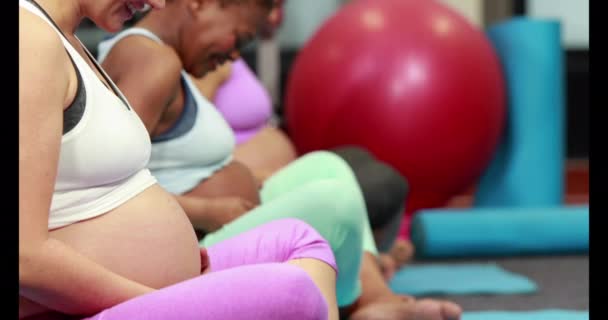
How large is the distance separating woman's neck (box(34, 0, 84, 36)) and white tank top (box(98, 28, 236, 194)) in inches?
16.5

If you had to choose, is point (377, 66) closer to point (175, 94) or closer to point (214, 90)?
point (214, 90)

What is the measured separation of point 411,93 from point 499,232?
0.65 metres

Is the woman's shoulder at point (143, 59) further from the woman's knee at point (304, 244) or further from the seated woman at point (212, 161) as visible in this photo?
the woman's knee at point (304, 244)

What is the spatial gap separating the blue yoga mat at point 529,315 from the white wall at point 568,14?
2766 millimetres

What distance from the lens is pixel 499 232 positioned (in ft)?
8.62

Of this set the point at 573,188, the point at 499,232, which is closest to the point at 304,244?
the point at 499,232

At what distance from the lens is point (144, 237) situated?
3.01 ft

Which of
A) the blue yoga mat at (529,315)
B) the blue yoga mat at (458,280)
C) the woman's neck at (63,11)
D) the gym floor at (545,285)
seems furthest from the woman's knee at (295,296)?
the blue yoga mat at (458,280)

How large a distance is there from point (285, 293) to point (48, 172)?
0.27 meters

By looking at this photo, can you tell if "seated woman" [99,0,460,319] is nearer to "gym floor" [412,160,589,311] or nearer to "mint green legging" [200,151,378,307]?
"mint green legging" [200,151,378,307]

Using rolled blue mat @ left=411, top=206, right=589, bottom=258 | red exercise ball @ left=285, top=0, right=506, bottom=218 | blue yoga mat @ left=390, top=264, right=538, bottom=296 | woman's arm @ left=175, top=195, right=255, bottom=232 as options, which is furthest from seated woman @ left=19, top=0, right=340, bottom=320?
red exercise ball @ left=285, top=0, right=506, bottom=218

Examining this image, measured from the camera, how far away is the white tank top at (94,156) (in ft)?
2.79

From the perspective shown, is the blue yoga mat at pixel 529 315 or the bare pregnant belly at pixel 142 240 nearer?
the bare pregnant belly at pixel 142 240

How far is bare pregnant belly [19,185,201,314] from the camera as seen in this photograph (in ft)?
2.87
